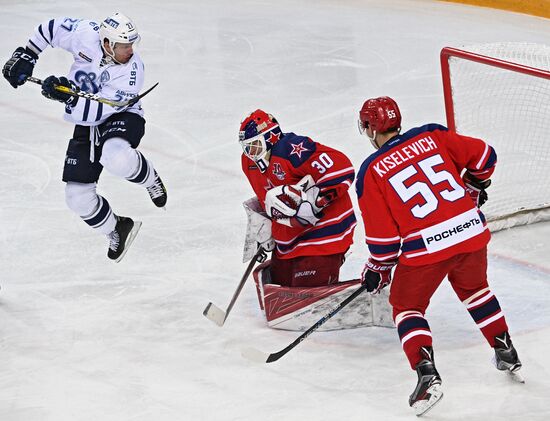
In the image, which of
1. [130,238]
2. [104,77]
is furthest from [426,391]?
[104,77]

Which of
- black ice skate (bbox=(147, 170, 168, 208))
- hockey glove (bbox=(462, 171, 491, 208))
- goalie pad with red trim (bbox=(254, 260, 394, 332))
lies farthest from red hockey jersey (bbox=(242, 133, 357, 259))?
black ice skate (bbox=(147, 170, 168, 208))

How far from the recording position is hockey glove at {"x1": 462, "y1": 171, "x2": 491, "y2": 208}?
321 centimetres

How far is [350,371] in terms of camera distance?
3.25 meters

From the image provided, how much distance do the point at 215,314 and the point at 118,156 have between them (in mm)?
714

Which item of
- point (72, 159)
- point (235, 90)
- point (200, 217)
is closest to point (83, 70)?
point (72, 159)

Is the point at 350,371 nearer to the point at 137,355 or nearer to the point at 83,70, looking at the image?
the point at 137,355

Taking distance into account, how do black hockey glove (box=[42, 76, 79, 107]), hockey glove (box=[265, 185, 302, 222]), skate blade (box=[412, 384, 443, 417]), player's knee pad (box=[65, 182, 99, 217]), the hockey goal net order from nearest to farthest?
skate blade (box=[412, 384, 443, 417]) < hockey glove (box=[265, 185, 302, 222]) < black hockey glove (box=[42, 76, 79, 107]) < player's knee pad (box=[65, 182, 99, 217]) < the hockey goal net

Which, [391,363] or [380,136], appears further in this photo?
[391,363]

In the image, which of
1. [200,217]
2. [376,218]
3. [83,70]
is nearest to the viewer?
[376,218]

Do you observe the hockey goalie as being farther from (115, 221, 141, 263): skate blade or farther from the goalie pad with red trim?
(115, 221, 141, 263): skate blade

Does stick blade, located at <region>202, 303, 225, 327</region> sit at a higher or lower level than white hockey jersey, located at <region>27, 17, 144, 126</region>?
lower

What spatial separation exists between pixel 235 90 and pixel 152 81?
0.63 meters

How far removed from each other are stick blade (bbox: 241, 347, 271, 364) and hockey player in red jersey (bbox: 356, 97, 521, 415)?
45cm

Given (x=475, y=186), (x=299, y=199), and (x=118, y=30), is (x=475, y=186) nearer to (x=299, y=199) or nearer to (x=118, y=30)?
(x=299, y=199)
